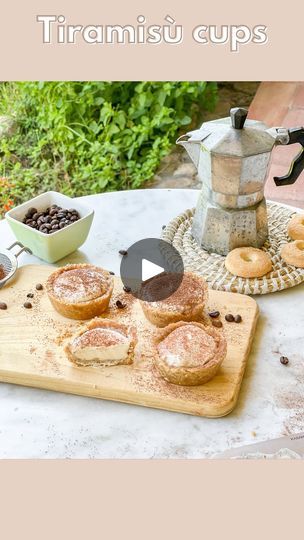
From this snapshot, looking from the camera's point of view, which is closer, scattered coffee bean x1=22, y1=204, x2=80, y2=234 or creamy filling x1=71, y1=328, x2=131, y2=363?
creamy filling x1=71, y1=328, x2=131, y2=363

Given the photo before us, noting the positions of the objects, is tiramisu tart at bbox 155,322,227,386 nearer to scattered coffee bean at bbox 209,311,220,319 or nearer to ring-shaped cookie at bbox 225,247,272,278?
scattered coffee bean at bbox 209,311,220,319

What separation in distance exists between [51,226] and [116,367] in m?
0.52

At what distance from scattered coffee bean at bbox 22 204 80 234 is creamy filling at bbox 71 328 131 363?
0.43 meters

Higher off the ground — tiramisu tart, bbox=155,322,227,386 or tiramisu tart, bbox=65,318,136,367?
tiramisu tart, bbox=155,322,227,386

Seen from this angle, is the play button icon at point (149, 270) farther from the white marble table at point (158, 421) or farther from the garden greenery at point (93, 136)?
the garden greenery at point (93, 136)

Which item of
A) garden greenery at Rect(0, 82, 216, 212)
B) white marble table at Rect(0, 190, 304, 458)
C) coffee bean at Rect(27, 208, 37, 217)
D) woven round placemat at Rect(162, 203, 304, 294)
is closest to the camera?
white marble table at Rect(0, 190, 304, 458)

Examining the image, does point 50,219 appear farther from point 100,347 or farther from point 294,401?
point 294,401

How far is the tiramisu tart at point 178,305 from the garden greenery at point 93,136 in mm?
1750

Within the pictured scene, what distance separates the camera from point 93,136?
3459 mm

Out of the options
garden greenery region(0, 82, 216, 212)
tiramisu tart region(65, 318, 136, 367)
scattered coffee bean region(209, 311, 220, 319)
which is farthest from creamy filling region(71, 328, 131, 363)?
garden greenery region(0, 82, 216, 212)

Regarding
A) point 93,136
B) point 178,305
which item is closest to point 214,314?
point 178,305

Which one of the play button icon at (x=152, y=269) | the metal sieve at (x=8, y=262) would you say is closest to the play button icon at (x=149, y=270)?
the play button icon at (x=152, y=269)

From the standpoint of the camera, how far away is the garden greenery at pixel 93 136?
3346mm

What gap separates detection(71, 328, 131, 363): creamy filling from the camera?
1.43 m
